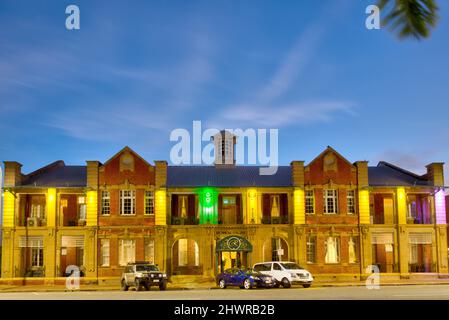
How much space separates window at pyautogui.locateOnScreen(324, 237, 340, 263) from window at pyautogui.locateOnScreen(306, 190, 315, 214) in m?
2.43

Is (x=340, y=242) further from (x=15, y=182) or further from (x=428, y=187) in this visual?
(x=15, y=182)

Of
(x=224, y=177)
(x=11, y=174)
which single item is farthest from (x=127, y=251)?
(x=11, y=174)

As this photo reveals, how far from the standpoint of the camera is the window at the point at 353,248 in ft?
156

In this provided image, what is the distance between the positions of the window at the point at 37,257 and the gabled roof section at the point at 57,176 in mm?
4755

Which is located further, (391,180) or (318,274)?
(391,180)

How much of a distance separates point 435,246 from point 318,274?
9.38 metres

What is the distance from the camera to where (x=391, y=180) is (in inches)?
1961

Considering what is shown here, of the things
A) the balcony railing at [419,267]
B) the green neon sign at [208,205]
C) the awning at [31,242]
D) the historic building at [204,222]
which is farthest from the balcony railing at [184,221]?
the balcony railing at [419,267]

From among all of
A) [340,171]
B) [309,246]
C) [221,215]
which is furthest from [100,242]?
[340,171]

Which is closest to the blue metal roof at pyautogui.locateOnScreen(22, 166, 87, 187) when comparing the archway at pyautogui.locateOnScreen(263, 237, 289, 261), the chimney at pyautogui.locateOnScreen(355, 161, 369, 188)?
the archway at pyautogui.locateOnScreen(263, 237, 289, 261)

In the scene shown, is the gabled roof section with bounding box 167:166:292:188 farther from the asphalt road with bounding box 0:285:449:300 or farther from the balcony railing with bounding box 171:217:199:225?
the asphalt road with bounding box 0:285:449:300

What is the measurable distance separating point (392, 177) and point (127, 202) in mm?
20819

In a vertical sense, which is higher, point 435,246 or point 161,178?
point 161,178

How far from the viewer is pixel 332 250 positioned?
4753 centimetres
